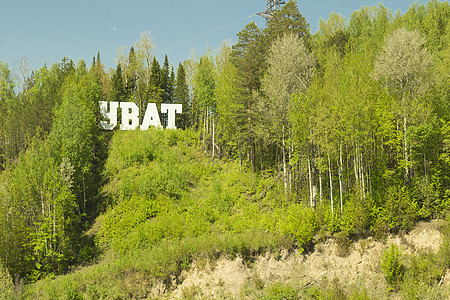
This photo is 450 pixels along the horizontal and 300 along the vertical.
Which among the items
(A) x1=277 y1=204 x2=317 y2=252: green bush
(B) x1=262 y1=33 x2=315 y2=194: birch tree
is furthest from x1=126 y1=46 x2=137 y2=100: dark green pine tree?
(A) x1=277 y1=204 x2=317 y2=252: green bush

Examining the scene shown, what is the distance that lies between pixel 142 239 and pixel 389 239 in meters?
18.4

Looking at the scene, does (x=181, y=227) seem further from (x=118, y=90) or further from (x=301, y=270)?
(x=118, y=90)

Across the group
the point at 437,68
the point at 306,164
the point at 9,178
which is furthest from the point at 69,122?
the point at 437,68

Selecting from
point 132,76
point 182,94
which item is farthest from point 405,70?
point 132,76

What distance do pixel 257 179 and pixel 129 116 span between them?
25.3 metres

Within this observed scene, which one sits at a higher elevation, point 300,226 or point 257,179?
point 257,179

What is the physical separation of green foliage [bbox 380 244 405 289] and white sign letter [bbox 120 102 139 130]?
128 ft

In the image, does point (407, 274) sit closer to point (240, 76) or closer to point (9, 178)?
point (240, 76)

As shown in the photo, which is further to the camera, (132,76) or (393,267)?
(132,76)

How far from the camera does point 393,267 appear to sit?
21641 mm

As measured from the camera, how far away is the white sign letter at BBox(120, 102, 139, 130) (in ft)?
170

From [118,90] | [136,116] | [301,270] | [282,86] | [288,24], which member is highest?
[288,24]

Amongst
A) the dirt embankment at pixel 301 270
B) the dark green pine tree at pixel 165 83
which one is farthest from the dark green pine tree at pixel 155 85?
the dirt embankment at pixel 301 270

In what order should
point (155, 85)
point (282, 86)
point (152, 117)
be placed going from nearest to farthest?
point (282, 86) < point (152, 117) < point (155, 85)
